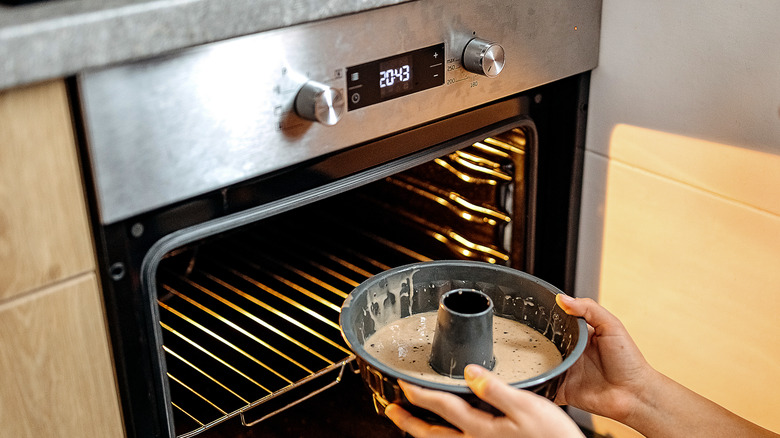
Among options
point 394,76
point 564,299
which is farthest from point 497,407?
point 394,76

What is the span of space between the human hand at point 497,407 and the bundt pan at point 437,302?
0.02 metres

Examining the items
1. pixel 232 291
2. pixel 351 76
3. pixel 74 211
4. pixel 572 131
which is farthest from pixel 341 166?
pixel 232 291

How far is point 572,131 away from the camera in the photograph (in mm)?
1163

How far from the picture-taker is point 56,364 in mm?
756

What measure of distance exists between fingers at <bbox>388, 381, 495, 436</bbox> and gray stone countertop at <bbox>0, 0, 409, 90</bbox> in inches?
14.2

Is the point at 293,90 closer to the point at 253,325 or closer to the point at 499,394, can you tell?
the point at 499,394

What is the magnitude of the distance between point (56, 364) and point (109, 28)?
0.32 metres

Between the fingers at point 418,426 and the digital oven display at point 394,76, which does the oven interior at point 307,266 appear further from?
the fingers at point 418,426

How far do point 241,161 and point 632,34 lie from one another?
0.58 metres

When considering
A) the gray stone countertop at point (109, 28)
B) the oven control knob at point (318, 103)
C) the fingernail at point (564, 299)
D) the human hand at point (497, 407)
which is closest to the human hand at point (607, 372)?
the fingernail at point (564, 299)

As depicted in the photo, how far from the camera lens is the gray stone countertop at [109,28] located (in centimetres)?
63

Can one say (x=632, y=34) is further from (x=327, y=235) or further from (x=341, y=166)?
(x=327, y=235)

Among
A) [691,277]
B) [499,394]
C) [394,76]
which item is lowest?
[691,277]

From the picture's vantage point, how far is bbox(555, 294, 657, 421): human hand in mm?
964
